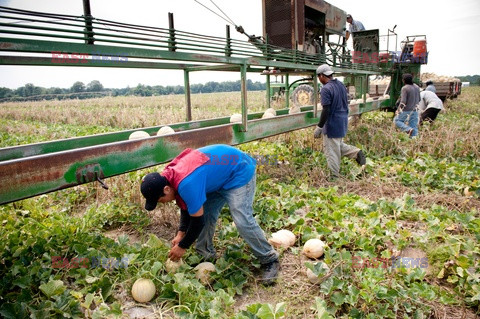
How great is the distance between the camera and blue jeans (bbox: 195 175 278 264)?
281cm

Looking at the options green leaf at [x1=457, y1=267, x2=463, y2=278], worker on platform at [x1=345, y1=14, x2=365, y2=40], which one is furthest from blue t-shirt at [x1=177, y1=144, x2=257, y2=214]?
worker on platform at [x1=345, y1=14, x2=365, y2=40]

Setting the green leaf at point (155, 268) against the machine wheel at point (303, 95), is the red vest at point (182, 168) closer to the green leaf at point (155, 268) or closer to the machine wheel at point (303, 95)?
the green leaf at point (155, 268)

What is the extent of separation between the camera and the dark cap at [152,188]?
2.23 metres

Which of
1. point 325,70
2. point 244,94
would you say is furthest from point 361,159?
point 244,94

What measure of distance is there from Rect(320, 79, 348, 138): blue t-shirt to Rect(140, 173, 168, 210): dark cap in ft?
12.4

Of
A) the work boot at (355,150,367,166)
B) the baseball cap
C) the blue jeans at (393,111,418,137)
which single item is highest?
the baseball cap

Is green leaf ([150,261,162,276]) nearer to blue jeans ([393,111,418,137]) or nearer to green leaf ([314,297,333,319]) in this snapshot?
green leaf ([314,297,333,319])

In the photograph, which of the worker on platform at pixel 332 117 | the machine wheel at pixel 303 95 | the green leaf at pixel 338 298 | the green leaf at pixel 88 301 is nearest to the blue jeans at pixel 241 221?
the green leaf at pixel 338 298

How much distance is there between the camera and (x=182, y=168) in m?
2.42

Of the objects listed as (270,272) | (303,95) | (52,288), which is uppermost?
(303,95)

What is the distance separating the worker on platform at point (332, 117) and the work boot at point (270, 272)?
293 cm

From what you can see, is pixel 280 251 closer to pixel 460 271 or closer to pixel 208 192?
pixel 208 192

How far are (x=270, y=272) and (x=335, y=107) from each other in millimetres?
3430

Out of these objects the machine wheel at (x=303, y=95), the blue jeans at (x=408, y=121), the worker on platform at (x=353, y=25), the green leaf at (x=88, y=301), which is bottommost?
the green leaf at (x=88, y=301)
